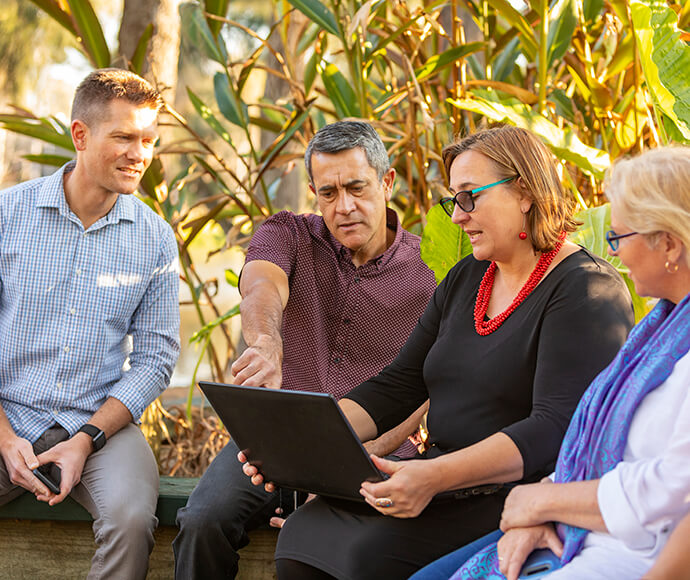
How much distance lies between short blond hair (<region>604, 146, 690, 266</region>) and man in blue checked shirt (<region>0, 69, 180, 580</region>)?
1544mm

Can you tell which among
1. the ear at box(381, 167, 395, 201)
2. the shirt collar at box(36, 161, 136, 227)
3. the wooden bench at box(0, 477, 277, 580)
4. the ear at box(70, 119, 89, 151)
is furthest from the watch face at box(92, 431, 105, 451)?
the ear at box(381, 167, 395, 201)

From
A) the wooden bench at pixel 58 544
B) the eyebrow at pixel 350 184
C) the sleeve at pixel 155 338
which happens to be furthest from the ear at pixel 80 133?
the wooden bench at pixel 58 544

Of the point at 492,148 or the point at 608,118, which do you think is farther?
the point at 608,118

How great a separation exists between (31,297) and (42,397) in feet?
0.99

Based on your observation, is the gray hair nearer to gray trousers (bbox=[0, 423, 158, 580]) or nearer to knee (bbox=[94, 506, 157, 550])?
gray trousers (bbox=[0, 423, 158, 580])

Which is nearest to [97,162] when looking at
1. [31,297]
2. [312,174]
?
[31,297]

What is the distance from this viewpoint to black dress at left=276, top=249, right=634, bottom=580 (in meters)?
1.67

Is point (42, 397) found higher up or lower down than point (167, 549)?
higher up

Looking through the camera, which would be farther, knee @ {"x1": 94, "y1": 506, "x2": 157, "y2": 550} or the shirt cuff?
knee @ {"x1": 94, "y1": 506, "x2": 157, "y2": 550}

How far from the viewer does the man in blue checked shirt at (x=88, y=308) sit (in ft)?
7.89

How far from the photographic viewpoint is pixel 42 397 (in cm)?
245

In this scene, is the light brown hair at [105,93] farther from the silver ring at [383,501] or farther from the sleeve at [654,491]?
the sleeve at [654,491]

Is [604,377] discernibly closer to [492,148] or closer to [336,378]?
[492,148]

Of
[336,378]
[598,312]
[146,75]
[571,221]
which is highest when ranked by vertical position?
[146,75]
